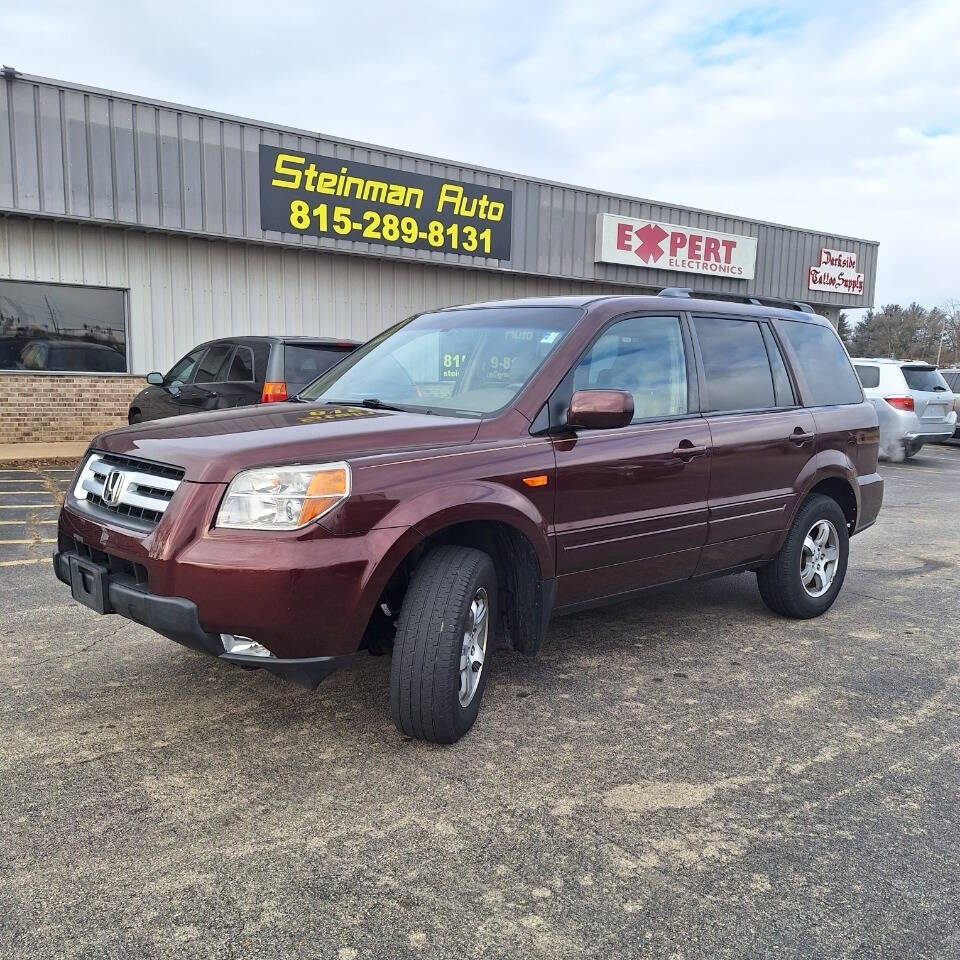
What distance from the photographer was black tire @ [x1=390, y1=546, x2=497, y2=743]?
120 inches

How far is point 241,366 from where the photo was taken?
8.30 metres

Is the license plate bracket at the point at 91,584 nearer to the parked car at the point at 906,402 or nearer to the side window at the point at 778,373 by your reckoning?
the side window at the point at 778,373

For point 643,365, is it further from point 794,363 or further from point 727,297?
point 794,363

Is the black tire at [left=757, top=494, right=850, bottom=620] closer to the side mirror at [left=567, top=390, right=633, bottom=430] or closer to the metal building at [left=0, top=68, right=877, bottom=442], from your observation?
the side mirror at [left=567, top=390, right=633, bottom=430]

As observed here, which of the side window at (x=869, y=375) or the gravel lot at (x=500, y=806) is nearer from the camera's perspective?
the gravel lot at (x=500, y=806)

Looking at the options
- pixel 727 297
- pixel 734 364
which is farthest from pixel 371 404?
pixel 727 297

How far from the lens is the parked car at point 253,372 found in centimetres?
796

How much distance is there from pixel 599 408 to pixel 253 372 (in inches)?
215

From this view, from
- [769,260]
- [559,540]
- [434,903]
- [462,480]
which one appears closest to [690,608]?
[559,540]

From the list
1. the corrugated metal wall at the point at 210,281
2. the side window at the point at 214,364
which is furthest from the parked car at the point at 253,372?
the corrugated metal wall at the point at 210,281

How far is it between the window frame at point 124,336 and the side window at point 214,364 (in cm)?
413

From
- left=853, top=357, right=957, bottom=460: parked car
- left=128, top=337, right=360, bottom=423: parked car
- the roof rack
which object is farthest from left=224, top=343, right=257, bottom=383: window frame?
left=853, top=357, right=957, bottom=460: parked car

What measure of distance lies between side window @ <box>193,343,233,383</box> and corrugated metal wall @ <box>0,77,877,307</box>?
4.02 meters

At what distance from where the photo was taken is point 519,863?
253 centimetres
